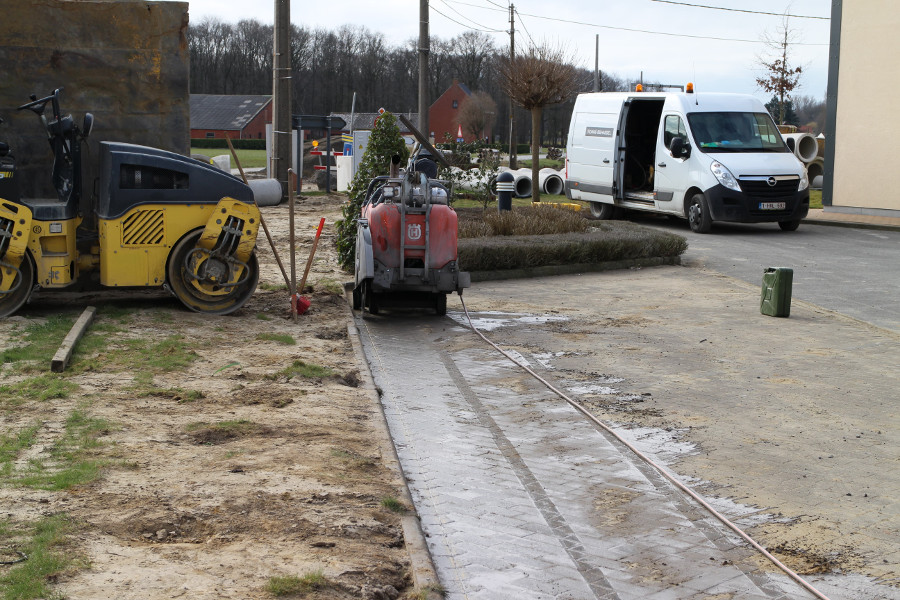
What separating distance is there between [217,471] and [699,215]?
51.4ft

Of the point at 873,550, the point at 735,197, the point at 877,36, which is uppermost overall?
the point at 877,36

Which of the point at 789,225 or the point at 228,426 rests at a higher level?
the point at 789,225

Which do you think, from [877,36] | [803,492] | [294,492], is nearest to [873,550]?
[803,492]

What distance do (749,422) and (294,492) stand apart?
347cm

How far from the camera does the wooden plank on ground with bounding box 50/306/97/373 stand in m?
7.76

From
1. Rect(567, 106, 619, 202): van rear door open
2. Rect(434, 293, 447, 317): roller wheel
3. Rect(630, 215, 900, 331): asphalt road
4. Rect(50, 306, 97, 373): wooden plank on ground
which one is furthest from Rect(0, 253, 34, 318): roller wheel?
Rect(567, 106, 619, 202): van rear door open

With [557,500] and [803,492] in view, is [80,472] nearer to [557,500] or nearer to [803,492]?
[557,500]

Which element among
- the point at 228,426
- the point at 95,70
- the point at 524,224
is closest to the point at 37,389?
the point at 228,426

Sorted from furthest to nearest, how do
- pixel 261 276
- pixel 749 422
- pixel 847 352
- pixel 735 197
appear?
pixel 735 197
pixel 261 276
pixel 847 352
pixel 749 422

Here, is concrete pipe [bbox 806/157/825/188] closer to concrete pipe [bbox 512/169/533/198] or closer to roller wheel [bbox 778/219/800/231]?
concrete pipe [bbox 512/169/533/198]

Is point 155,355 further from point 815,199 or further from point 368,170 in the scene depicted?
point 815,199

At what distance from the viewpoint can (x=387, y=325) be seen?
1084cm

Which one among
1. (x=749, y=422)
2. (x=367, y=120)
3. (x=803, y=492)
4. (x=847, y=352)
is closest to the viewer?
(x=803, y=492)

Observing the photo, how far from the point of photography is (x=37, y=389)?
23.7 ft
